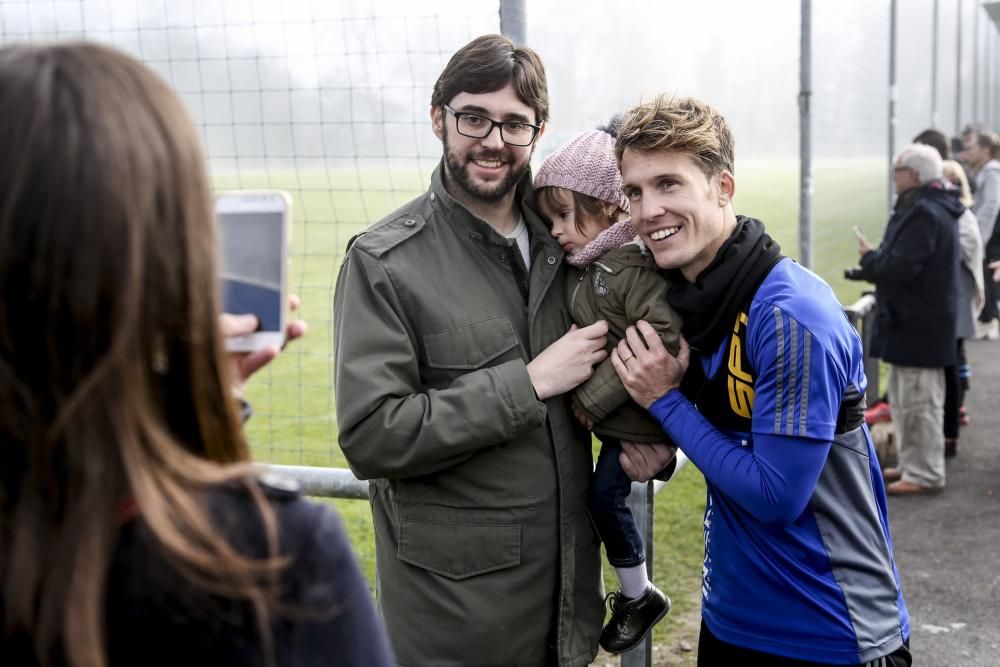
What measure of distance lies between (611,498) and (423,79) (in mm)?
2510

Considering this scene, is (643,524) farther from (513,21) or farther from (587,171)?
(513,21)

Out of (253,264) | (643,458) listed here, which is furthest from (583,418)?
(253,264)

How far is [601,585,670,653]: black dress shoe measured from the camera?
8.92ft

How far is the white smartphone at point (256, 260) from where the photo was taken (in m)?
1.35

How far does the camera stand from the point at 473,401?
2271 mm

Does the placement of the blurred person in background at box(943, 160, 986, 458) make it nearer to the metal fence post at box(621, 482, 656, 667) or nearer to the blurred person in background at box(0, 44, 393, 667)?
the metal fence post at box(621, 482, 656, 667)

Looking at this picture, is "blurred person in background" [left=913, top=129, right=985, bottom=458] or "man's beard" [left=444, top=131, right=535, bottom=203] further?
"blurred person in background" [left=913, top=129, right=985, bottom=458]

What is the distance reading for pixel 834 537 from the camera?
220 centimetres

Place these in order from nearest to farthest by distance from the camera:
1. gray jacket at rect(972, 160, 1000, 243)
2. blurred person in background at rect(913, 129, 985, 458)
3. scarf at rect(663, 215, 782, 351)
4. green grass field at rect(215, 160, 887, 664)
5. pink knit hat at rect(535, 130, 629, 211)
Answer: scarf at rect(663, 215, 782, 351)
pink knit hat at rect(535, 130, 629, 211)
green grass field at rect(215, 160, 887, 664)
blurred person in background at rect(913, 129, 985, 458)
gray jacket at rect(972, 160, 1000, 243)

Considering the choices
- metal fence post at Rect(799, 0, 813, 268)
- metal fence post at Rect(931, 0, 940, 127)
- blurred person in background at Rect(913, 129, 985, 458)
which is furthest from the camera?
metal fence post at Rect(931, 0, 940, 127)

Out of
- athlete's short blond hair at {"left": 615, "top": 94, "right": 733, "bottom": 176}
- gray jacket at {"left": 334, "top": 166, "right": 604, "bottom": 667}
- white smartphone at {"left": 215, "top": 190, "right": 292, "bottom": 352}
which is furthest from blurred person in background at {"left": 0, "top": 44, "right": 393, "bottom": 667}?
athlete's short blond hair at {"left": 615, "top": 94, "right": 733, "bottom": 176}

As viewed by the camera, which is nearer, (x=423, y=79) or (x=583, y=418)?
(x=583, y=418)

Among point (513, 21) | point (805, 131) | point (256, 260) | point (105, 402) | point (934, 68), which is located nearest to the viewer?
point (105, 402)

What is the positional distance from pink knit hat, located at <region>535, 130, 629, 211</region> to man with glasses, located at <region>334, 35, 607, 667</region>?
0.10 m
